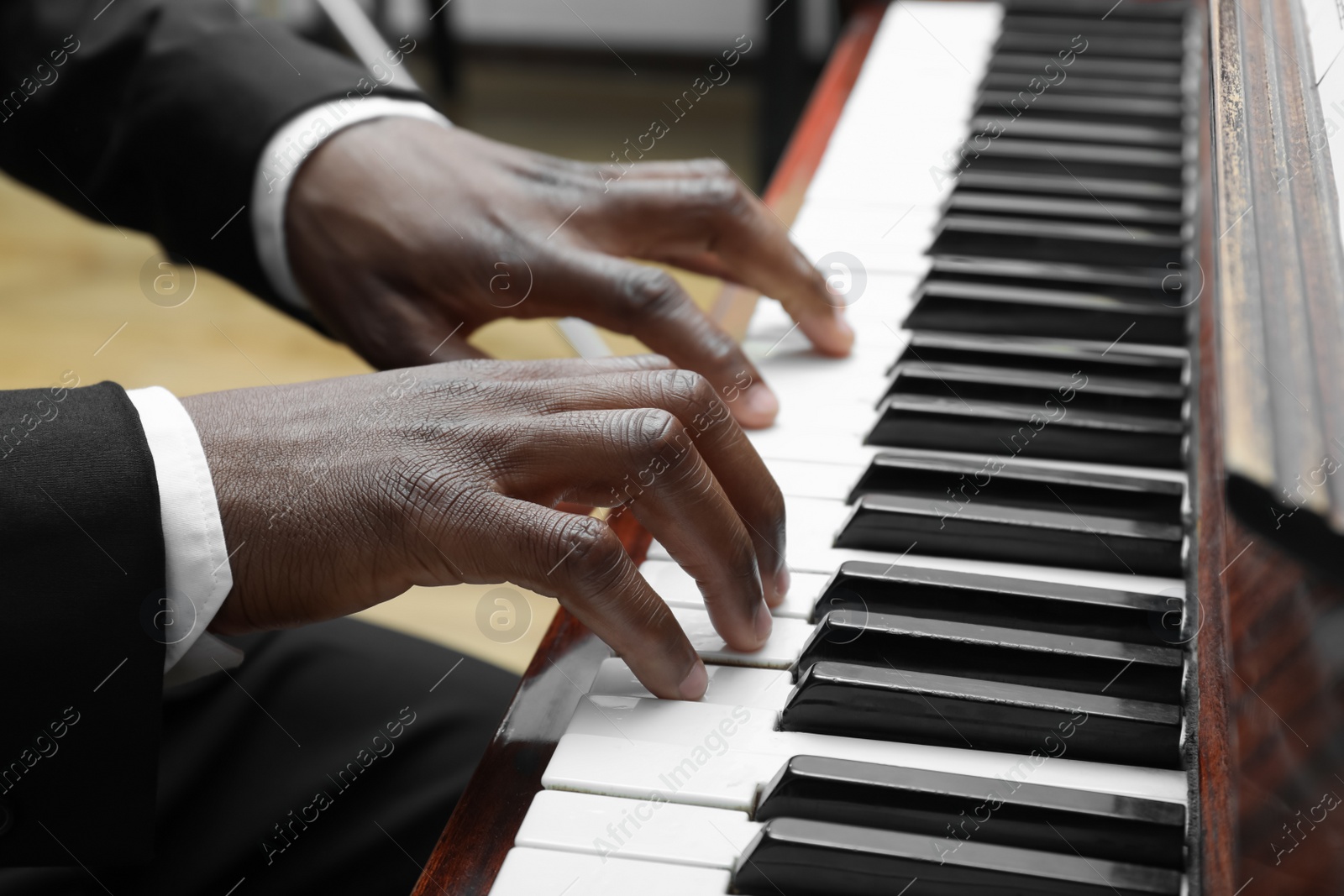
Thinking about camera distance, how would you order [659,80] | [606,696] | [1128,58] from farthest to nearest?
1. [659,80]
2. [1128,58]
3. [606,696]

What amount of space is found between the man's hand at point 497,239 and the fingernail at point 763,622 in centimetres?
29

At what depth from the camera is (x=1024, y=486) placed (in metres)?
0.85

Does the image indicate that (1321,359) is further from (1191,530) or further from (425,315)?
(425,315)

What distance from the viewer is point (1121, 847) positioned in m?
0.59

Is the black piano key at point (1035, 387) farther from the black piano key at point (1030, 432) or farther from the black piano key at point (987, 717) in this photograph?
the black piano key at point (987, 717)

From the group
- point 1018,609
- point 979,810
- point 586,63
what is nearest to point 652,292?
point 1018,609

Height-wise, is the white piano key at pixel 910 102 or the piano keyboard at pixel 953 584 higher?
the white piano key at pixel 910 102

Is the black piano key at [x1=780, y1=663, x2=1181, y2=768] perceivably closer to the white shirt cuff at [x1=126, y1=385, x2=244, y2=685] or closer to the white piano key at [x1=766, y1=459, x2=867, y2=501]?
the white piano key at [x1=766, y1=459, x2=867, y2=501]

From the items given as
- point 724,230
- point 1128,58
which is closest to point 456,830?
point 724,230

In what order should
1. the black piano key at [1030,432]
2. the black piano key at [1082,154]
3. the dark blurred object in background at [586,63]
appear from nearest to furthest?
1. the black piano key at [1030,432]
2. the black piano key at [1082,154]
3. the dark blurred object in background at [586,63]

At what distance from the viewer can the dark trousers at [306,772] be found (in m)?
0.87

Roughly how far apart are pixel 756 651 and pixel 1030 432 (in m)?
0.31

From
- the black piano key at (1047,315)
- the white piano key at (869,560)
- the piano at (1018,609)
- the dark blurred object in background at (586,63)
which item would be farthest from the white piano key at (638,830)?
the dark blurred object in background at (586,63)

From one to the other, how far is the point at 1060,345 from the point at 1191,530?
0.25 m
